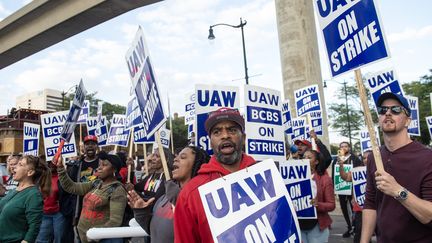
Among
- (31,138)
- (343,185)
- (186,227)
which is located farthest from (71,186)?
(343,185)

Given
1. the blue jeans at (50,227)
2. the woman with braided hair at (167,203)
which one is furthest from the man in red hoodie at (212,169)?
the blue jeans at (50,227)

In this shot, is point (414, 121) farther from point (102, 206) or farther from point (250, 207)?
point (250, 207)

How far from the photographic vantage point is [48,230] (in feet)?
21.4

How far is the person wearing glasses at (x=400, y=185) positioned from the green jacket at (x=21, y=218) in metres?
3.29

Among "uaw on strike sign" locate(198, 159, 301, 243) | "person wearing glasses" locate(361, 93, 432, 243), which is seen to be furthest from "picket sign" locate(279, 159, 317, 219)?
"uaw on strike sign" locate(198, 159, 301, 243)

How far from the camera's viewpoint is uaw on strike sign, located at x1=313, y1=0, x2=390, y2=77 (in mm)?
3084

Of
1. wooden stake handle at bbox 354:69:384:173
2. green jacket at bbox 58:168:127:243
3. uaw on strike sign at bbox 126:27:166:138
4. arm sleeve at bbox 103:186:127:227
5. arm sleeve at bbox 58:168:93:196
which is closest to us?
wooden stake handle at bbox 354:69:384:173

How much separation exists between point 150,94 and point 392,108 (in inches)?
87.2

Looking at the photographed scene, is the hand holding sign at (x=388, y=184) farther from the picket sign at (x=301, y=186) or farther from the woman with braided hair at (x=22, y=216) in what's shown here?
the woman with braided hair at (x=22, y=216)

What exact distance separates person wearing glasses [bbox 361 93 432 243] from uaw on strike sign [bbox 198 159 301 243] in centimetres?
82

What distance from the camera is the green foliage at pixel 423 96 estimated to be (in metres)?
38.7

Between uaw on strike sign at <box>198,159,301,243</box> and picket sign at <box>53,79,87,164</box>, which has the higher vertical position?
picket sign at <box>53,79,87,164</box>

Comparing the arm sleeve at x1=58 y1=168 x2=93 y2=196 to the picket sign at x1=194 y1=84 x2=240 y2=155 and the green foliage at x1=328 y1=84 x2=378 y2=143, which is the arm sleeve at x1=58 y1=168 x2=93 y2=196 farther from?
the green foliage at x1=328 y1=84 x2=378 y2=143

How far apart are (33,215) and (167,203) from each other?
1.78 m
